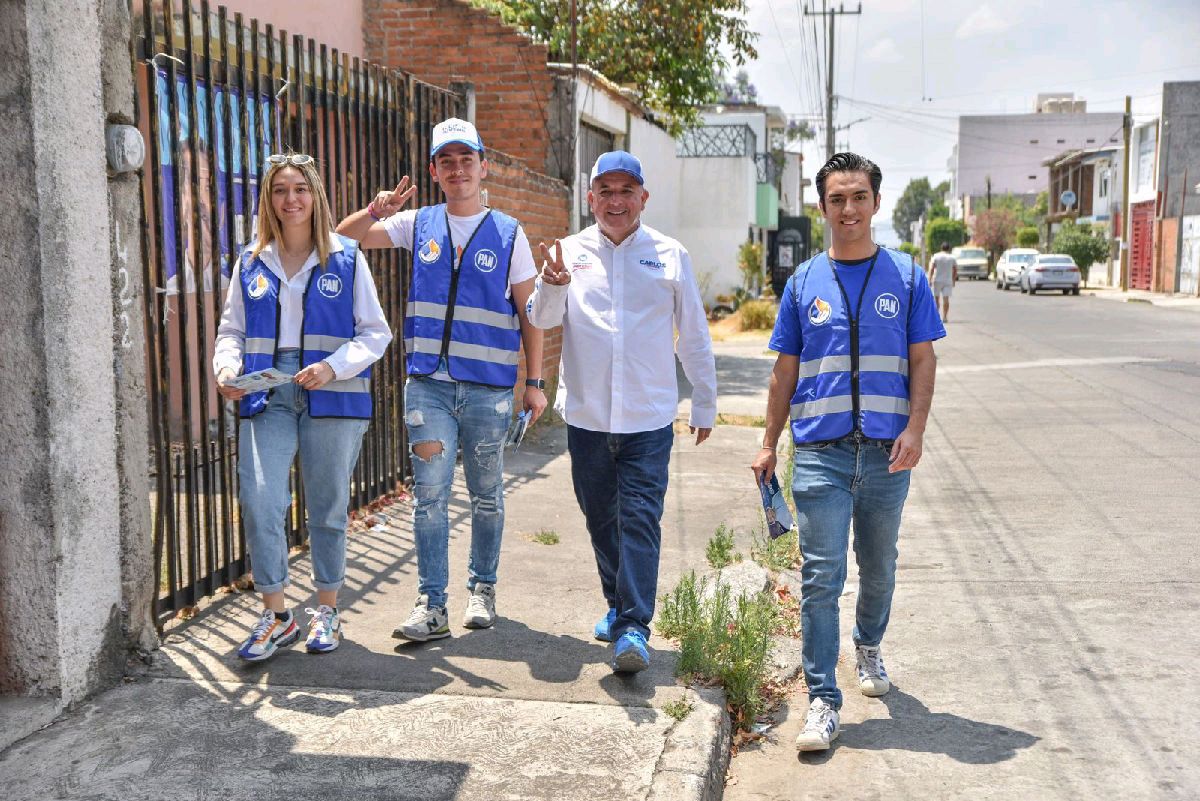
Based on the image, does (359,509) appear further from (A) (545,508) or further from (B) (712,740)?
(B) (712,740)

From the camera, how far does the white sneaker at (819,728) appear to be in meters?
4.07

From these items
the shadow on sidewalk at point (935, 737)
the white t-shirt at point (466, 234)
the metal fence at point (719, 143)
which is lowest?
the shadow on sidewalk at point (935, 737)

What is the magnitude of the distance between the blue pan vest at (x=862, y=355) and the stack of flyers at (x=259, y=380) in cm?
186

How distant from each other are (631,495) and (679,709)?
86cm

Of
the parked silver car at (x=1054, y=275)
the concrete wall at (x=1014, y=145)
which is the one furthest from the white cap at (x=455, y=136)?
the concrete wall at (x=1014, y=145)

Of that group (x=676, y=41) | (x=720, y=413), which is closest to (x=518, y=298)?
(x=720, y=413)

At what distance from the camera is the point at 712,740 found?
12.7ft

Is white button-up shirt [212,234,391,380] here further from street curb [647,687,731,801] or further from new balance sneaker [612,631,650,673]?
street curb [647,687,731,801]

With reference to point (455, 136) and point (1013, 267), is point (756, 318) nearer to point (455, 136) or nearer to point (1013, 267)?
point (455, 136)

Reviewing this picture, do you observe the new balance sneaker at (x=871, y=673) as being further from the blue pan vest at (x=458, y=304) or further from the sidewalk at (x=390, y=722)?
the blue pan vest at (x=458, y=304)

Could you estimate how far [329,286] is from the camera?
4.50 meters

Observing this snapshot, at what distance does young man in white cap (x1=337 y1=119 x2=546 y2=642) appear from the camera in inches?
187

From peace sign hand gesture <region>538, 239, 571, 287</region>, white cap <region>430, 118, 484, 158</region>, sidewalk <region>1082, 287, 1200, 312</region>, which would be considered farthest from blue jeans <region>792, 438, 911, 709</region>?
sidewalk <region>1082, 287, 1200, 312</region>

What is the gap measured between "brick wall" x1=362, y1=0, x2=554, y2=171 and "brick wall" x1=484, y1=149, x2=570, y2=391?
0.91 metres
